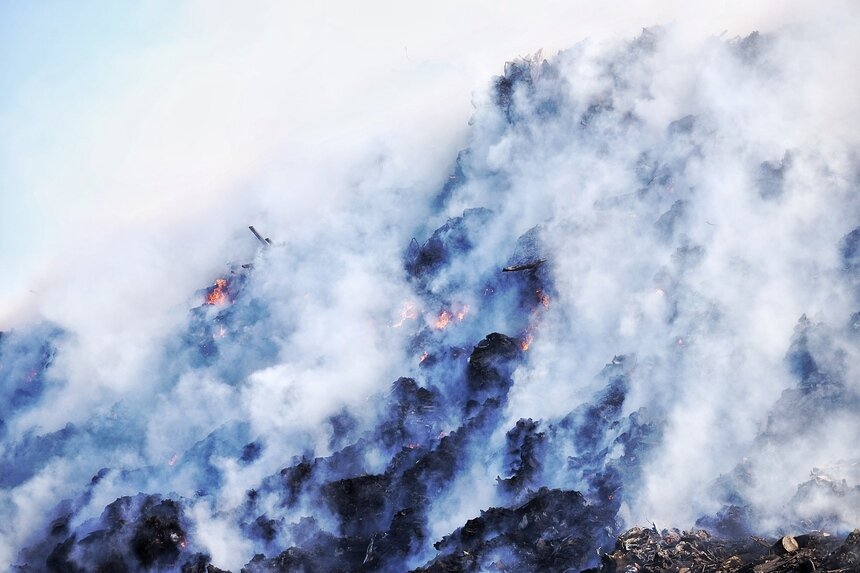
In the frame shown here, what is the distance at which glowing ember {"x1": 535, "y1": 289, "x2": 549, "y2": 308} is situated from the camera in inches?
1040

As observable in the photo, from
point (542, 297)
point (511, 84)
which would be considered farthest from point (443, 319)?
point (511, 84)

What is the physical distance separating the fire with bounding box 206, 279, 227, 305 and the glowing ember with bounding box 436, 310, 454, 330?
41.8 ft

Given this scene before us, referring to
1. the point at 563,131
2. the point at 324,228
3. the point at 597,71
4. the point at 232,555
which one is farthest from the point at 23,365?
the point at 597,71

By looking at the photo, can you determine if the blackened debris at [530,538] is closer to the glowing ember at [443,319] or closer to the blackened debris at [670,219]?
the glowing ember at [443,319]

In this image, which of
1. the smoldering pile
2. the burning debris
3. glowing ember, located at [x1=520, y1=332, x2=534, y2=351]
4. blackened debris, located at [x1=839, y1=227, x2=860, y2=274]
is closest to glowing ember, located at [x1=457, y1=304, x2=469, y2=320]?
the smoldering pile

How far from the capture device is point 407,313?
2934 cm

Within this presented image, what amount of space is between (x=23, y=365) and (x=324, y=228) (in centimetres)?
2047

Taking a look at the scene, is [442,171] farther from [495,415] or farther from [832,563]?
[832,563]

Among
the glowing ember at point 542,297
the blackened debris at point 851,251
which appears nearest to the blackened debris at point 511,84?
the glowing ember at point 542,297

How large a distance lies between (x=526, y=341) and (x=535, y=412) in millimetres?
3352

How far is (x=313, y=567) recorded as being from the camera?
837 inches

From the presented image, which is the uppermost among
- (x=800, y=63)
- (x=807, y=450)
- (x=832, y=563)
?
(x=800, y=63)

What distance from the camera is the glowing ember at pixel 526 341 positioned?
1020 inches

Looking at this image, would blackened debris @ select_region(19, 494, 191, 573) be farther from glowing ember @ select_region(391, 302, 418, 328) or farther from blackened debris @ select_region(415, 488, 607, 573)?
glowing ember @ select_region(391, 302, 418, 328)
